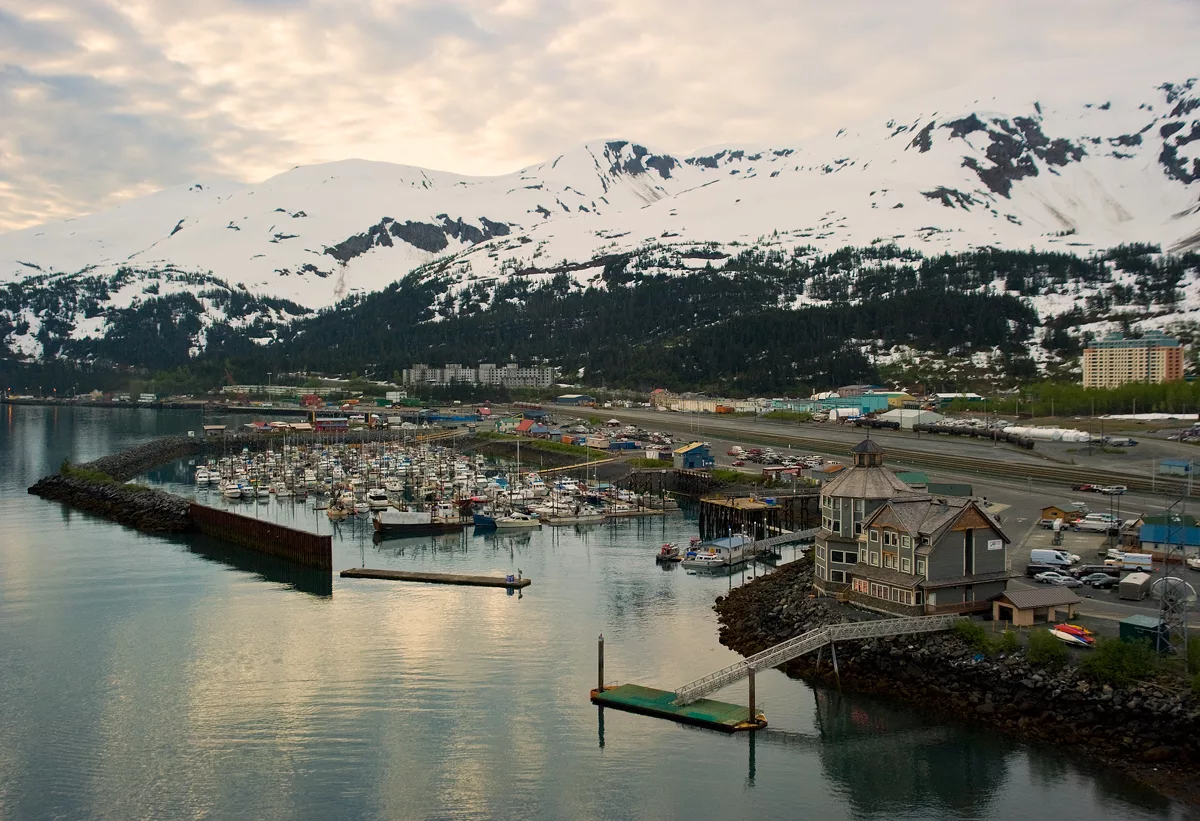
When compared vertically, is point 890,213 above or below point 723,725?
above

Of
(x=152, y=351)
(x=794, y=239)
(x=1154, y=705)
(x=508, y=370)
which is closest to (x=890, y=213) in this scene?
(x=794, y=239)

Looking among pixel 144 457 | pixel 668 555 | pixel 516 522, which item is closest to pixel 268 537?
pixel 516 522

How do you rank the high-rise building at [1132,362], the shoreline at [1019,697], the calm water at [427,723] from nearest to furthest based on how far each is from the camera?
the shoreline at [1019,697]
the calm water at [427,723]
the high-rise building at [1132,362]

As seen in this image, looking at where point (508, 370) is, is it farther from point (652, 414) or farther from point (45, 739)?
point (45, 739)

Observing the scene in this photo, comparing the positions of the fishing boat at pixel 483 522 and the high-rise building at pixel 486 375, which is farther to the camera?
the high-rise building at pixel 486 375

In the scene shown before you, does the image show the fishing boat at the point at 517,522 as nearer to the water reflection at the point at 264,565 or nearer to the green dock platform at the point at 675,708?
Answer: the water reflection at the point at 264,565

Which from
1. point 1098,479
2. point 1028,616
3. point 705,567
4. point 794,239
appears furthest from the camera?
point 794,239

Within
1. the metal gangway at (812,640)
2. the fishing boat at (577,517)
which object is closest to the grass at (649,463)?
the fishing boat at (577,517)

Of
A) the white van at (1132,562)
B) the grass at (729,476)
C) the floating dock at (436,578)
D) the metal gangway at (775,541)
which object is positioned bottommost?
the floating dock at (436,578)
